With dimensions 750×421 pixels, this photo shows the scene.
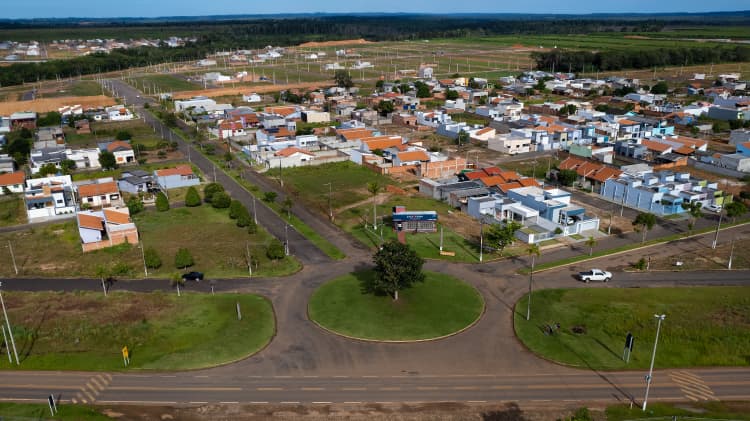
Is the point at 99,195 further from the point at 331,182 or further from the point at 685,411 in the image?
the point at 685,411

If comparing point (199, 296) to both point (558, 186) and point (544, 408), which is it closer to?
point (544, 408)

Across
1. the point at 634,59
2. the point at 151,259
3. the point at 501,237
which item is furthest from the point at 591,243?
the point at 634,59

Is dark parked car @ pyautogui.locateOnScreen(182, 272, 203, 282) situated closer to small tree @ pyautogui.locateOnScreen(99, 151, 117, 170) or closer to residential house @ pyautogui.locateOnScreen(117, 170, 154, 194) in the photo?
residential house @ pyautogui.locateOnScreen(117, 170, 154, 194)

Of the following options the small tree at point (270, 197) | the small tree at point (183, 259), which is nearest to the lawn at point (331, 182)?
the small tree at point (270, 197)

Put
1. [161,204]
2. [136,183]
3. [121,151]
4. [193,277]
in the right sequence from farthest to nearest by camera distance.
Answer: [121,151], [136,183], [161,204], [193,277]

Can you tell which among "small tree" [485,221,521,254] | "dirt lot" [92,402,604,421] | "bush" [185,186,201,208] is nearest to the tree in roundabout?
"small tree" [485,221,521,254]
